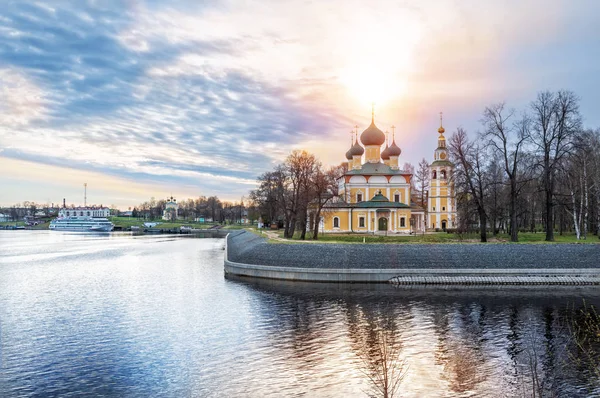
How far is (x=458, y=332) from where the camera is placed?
21719 mm

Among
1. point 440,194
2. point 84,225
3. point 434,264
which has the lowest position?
point 434,264

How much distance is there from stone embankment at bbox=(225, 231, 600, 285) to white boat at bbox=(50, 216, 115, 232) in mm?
127919

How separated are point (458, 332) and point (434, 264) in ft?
46.8

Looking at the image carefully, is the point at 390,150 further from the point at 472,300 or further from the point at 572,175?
the point at 472,300

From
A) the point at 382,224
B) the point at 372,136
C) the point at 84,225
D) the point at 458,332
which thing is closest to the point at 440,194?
the point at 372,136

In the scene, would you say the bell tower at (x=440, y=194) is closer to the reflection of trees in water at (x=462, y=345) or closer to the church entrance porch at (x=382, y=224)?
the church entrance porch at (x=382, y=224)

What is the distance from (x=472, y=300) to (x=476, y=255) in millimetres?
8074

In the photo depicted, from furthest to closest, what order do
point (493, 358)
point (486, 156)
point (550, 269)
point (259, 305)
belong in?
point (486, 156) < point (550, 269) < point (259, 305) < point (493, 358)

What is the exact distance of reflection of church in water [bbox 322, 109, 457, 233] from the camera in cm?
5959

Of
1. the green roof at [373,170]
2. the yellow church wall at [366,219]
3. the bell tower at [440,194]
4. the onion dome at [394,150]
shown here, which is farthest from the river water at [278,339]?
the onion dome at [394,150]

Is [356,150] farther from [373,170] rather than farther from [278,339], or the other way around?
[278,339]

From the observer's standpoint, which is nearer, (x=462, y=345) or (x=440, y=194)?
(x=462, y=345)

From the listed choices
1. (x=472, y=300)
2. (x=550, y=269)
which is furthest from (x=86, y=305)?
(x=550, y=269)

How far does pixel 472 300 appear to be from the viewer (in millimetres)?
29094
